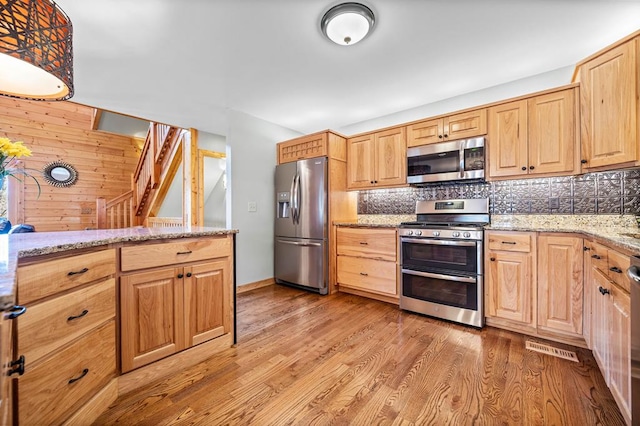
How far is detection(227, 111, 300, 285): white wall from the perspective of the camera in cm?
341

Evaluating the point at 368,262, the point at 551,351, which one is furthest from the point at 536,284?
the point at 368,262

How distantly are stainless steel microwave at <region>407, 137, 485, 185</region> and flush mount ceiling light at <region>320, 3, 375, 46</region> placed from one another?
140 centimetres

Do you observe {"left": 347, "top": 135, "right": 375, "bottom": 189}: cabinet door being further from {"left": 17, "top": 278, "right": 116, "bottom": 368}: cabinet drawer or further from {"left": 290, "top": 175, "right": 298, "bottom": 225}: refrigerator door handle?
{"left": 17, "top": 278, "right": 116, "bottom": 368}: cabinet drawer

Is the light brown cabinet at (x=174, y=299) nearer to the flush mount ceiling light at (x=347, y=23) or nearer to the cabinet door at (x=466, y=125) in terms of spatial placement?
the flush mount ceiling light at (x=347, y=23)

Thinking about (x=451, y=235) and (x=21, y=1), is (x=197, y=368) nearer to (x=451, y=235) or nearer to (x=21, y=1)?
(x=21, y=1)

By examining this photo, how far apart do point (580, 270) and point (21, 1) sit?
3467mm

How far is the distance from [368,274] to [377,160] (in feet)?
4.69

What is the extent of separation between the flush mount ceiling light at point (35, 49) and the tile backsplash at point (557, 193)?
10.6ft

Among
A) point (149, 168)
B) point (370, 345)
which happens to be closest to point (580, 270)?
point (370, 345)

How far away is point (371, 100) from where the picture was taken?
3.24 meters

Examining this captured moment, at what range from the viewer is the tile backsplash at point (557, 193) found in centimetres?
218

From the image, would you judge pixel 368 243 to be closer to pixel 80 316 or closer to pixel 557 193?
pixel 557 193

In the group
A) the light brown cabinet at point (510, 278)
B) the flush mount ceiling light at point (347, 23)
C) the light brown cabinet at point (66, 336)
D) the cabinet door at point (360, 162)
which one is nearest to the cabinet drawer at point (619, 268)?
the light brown cabinet at point (510, 278)

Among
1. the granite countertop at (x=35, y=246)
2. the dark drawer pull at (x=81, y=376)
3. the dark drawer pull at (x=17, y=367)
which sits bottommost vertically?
the dark drawer pull at (x=81, y=376)
